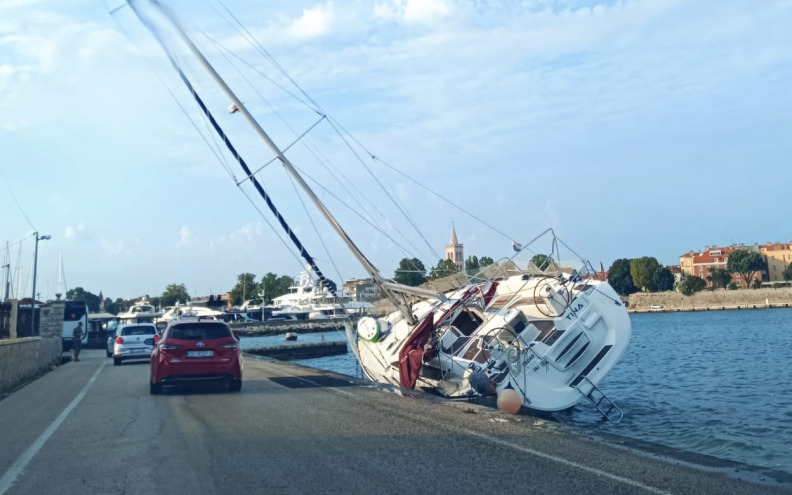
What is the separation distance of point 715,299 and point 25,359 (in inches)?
4633

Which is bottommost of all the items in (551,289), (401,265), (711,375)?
(711,375)

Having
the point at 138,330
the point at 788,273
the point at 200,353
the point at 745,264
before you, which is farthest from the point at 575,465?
the point at 788,273

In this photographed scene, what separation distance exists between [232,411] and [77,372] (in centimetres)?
1520

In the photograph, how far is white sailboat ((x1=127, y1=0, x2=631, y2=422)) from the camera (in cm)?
1639

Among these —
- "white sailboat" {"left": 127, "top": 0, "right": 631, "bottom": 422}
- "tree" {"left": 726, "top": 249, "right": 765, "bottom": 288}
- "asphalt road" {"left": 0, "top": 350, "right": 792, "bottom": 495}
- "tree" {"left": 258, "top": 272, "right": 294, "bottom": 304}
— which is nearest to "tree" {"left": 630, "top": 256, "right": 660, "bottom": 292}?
"tree" {"left": 726, "top": 249, "right": 765, "bottom": 288}

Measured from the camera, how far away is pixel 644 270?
131 metres

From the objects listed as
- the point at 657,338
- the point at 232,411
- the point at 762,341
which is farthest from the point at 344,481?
the point at 657,338

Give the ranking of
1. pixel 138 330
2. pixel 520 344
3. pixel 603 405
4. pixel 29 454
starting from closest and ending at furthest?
pixel 29 454, pixel 520 344, pixel 603 405, pixel 138 330

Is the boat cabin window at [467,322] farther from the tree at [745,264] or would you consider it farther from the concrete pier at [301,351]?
the tree at [745,264]

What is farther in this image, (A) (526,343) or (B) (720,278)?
(B) (720,278)

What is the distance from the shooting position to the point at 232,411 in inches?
522

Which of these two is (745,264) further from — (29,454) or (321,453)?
(29,454)

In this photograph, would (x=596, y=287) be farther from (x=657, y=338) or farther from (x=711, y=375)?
(x=657, y=338)

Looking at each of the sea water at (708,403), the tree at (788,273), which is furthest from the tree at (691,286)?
the sea water at (708,403)
